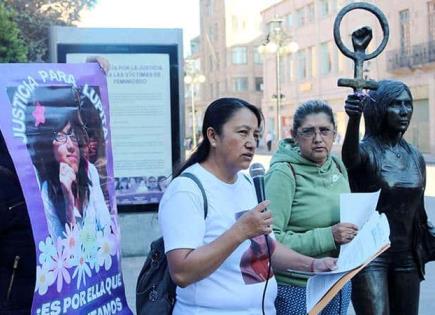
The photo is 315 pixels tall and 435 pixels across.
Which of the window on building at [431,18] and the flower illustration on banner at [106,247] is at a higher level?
the window on building at [431,18]

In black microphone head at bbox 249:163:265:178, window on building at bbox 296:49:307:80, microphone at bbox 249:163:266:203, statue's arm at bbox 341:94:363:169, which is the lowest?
microphone at bbox 249:163:266:203

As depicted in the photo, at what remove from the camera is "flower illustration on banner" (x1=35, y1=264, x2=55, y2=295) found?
2398mm

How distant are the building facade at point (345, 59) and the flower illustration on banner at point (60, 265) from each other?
84.6ft

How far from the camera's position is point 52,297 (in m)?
2.44

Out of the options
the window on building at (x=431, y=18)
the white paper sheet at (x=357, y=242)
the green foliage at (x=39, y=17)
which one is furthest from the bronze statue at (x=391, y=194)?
the window on building at (x=431, y=18)

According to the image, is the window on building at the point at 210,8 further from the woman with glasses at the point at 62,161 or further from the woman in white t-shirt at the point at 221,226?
the woman in white t-shirt at the point at 221,226

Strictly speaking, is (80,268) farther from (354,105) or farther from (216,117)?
(354,105)

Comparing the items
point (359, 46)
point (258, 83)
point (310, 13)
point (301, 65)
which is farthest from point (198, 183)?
point (258, 83)

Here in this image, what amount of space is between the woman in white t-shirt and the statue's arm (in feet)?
2.62

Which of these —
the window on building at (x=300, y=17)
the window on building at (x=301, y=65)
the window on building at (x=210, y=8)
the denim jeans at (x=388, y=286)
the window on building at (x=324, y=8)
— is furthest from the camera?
the window on building at (x=210, y=8)

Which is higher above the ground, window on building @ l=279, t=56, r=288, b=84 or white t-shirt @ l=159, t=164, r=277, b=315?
window on building @ l=279, t=56, r=288, b=84

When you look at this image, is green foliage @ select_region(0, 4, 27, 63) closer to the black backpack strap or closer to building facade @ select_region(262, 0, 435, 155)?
the black backpack strap

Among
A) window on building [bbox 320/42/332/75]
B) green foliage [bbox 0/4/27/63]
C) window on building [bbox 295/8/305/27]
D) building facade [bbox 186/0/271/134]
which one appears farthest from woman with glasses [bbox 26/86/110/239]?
building facade [bbox 186/0/271/134]

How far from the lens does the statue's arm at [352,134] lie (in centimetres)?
320
